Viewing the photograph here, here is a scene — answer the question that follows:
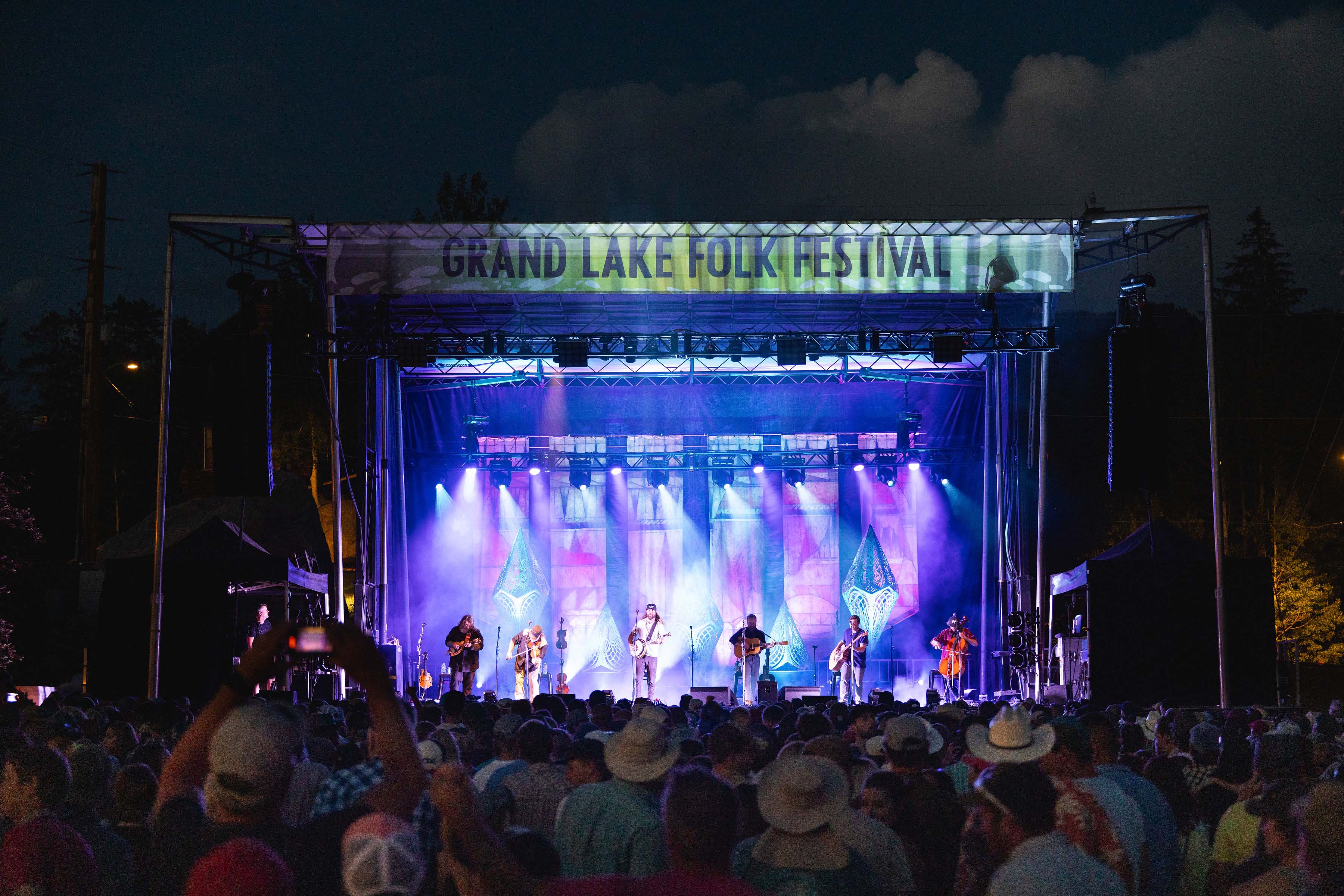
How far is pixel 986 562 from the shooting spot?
69.9 ft

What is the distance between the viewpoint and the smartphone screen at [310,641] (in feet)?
8.62

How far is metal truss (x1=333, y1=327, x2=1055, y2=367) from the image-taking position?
16.9 metres

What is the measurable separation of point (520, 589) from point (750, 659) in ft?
16.7

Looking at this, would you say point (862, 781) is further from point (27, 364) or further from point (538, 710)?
point (27, 364)

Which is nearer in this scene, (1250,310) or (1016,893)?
(1016,893)

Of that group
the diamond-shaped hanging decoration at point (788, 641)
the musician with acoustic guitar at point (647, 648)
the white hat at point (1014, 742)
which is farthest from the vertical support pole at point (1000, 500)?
the white hat at point (1014, 742)

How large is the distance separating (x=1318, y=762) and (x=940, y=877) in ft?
11.1

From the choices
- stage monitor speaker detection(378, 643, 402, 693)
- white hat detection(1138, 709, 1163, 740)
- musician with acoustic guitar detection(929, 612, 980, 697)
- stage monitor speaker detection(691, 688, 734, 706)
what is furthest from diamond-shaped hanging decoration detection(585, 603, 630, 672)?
white hat detection(1138, 709, 1163, 740)

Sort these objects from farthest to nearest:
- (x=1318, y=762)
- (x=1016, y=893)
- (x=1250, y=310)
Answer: (x=1250, y=310), (x=1318, y=762), (x=1016, y=893)

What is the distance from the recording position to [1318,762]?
6484 mm

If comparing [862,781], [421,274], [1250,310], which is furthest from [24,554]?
[1250,310]

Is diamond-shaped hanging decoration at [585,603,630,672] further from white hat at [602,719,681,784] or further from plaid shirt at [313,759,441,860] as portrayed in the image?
plaid shirt at [313,759,441,860]

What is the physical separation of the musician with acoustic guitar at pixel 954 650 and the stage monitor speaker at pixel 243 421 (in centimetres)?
1124

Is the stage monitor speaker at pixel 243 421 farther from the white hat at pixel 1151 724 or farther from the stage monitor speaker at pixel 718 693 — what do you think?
the white hat at pixel 1151 724
